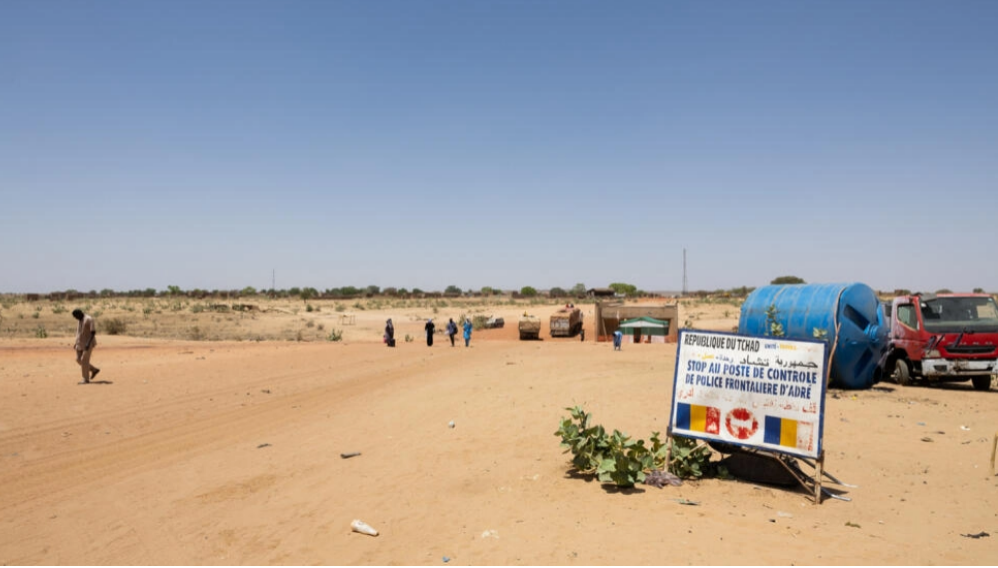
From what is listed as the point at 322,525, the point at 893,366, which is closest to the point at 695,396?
the point at 322,525

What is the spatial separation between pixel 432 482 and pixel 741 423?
3.88 meters

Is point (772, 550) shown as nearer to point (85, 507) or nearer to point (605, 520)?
point (605, 520)

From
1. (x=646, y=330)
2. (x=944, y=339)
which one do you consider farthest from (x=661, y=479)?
(x=646, y=330)

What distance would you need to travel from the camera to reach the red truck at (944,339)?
15.0m

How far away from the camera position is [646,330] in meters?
34.6

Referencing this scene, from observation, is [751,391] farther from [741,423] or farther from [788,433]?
[788,433]

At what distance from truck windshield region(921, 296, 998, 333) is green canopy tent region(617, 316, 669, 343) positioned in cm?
1827

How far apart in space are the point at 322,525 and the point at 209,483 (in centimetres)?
Result: 272

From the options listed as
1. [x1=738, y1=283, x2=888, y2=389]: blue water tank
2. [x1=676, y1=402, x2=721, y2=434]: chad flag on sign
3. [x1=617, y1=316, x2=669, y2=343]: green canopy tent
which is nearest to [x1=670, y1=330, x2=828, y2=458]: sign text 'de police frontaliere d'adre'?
[x1=676, y1=402, x2=721, y2=434]: chad flag on sign

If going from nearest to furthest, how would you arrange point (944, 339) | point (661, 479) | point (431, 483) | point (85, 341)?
point (661, 479), point (431, 483), point (944, 339), point (85, 341)

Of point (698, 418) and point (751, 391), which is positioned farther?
point (698, 418)

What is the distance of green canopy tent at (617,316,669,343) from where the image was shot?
34.3 meters

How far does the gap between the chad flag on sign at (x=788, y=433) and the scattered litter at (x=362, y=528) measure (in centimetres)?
453

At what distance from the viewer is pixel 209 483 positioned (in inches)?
332
